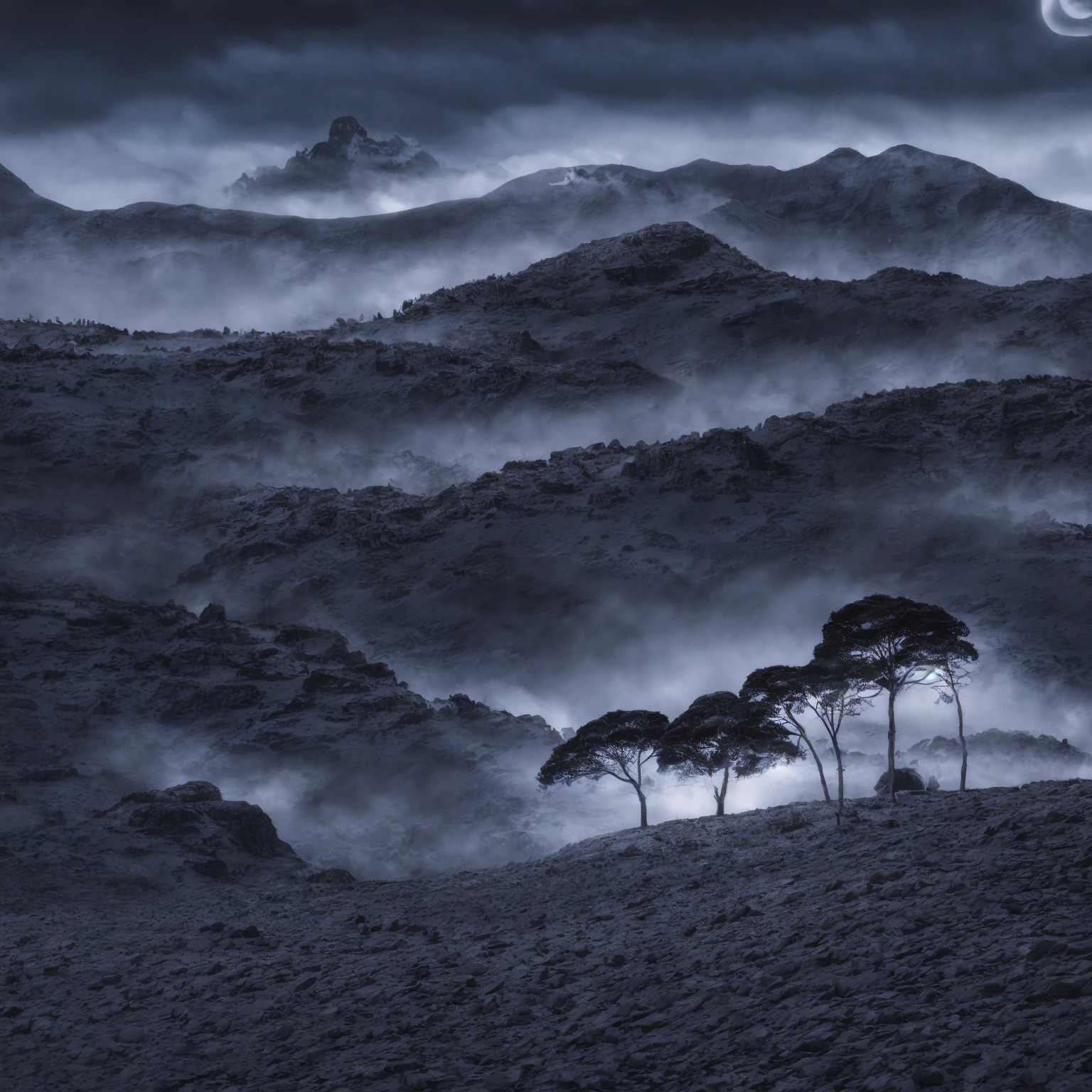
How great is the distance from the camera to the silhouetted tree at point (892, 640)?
43.1 meters

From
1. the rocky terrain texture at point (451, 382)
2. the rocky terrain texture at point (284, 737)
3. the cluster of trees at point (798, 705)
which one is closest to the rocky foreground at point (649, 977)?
the cluster of trees at point (798, 705)

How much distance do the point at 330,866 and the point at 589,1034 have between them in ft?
158

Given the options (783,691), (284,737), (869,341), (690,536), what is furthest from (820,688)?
(869,341)

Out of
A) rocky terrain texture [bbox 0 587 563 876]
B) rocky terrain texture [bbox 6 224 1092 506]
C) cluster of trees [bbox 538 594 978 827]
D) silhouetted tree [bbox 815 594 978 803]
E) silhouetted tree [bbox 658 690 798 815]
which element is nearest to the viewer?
silhouetted tree [bbox 815 594 978 803]

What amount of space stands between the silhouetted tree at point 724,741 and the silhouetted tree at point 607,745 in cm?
124

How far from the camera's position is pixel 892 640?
43.7 meters

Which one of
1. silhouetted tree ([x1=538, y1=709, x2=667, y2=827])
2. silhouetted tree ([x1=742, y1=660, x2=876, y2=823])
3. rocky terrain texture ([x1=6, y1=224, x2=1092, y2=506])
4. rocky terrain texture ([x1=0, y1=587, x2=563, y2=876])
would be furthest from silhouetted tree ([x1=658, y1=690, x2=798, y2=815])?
rocky terrain texture ([x1=6, y1=224, x2=1092, y2=506])

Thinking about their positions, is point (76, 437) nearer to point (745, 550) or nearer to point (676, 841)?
point (745, 550)

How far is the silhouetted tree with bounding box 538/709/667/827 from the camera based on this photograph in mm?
57531

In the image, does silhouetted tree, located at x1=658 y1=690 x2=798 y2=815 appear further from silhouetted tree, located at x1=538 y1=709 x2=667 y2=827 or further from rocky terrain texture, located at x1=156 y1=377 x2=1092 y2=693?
rocky terrain texture, located at x1=156 y1=377 x2=1092 y2=693

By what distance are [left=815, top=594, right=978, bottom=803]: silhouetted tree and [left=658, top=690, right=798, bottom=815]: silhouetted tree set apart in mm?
7788

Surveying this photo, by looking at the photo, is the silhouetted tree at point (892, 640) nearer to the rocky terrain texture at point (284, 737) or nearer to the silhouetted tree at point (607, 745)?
the silhouetted tree at point (607, 745)

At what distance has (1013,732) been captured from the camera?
77.1 m

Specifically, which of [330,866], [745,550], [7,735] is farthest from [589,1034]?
[745,550]
